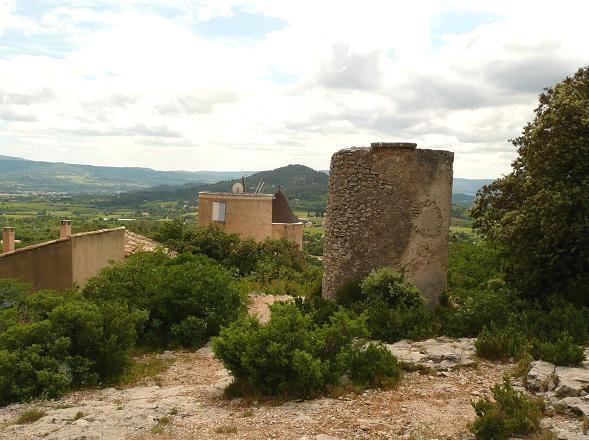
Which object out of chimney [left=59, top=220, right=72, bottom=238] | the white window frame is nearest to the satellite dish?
the white window frame

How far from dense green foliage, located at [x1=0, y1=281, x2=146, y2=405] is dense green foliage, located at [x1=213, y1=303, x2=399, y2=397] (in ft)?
7.24

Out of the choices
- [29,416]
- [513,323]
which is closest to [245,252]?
[513,323]

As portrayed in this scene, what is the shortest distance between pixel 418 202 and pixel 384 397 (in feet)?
16.2

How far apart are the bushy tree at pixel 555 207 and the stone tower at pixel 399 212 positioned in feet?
4.17

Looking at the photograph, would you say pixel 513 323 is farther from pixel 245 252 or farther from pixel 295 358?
pixel 245 252

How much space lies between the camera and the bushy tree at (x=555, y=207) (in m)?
9.18

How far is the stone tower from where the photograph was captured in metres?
10.9

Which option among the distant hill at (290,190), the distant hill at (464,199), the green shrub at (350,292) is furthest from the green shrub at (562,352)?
the distant hill at (464,199)

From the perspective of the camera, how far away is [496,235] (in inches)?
416

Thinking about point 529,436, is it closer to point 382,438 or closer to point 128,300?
point 382,438

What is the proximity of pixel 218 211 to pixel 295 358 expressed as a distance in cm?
1975

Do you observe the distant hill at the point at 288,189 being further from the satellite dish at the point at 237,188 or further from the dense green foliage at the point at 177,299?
the dense green foliage at the point at 177,299

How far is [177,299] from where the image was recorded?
37.9ft

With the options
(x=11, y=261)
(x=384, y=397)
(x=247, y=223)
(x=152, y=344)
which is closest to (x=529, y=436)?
(x=384, y=397)
